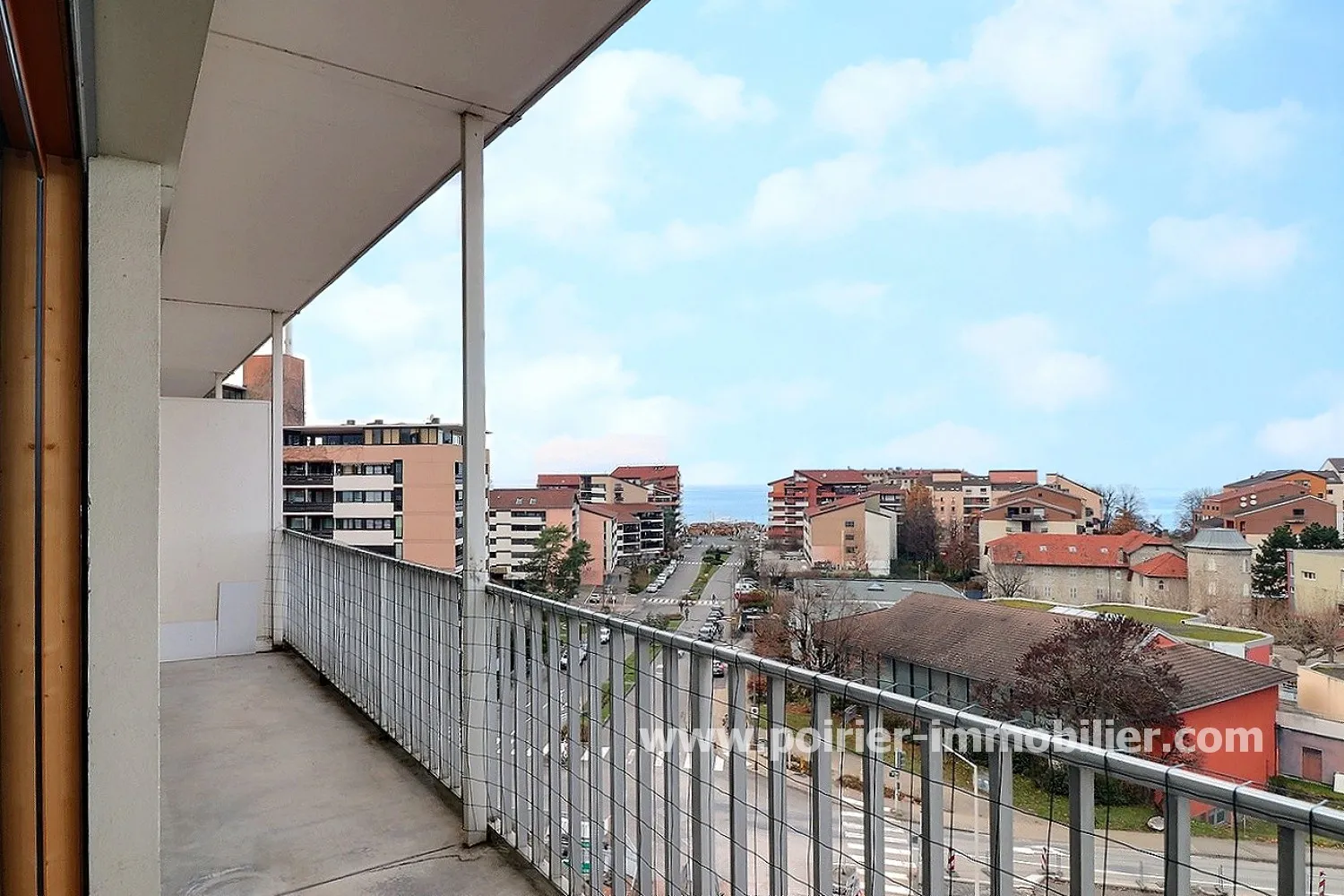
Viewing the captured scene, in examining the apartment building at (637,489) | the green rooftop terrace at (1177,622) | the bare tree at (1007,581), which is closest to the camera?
the green rooftop terrace at (1177,622)

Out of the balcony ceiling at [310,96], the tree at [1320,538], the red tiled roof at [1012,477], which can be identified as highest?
the balcony ceiling at [310,96]

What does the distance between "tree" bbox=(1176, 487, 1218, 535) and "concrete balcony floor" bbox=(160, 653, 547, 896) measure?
80.4 inches

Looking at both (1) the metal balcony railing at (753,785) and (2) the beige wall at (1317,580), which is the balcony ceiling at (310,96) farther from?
(2) the beige wall at (1317,580)

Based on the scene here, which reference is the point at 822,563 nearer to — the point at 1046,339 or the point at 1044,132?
the point at 1046,339

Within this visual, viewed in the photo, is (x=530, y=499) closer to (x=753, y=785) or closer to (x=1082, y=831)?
(x=753, y=785)

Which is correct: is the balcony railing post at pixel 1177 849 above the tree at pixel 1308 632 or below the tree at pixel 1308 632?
below

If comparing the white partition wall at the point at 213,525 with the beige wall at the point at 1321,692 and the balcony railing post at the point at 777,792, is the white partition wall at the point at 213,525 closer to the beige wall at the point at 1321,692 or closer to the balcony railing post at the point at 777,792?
the balcony railing post at the point at 777,792

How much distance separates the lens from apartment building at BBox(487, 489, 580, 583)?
9.09 ft

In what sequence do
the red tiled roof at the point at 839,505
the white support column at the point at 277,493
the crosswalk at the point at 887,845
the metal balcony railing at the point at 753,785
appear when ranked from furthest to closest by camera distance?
the white support column at the point at 277,493 → the red tiled roof at the point at 839,505 → the crosswalk at the point at 887,845 → the metal balcony railing at the point at 753,785

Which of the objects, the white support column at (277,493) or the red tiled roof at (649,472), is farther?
the white support column at (277,493)

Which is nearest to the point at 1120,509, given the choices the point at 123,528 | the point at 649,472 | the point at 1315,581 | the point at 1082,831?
the point at 1315,581

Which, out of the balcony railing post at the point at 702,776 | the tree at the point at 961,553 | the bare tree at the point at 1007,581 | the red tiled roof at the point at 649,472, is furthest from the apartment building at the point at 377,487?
the bare tree at the point at 1007,581

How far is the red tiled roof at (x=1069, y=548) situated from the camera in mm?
2141

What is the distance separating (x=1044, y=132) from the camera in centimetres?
325
